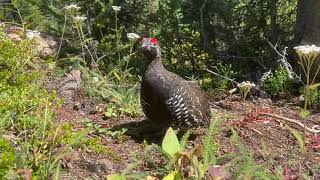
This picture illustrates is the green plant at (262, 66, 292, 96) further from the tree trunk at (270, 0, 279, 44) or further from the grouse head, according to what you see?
the grouse head

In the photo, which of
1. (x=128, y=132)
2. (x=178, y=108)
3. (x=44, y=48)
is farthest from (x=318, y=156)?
(x=44, y=48)

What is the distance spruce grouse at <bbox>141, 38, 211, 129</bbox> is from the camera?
190 inches

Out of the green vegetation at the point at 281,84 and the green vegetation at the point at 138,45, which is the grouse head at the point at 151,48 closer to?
the green vegetation at the point at 138,45

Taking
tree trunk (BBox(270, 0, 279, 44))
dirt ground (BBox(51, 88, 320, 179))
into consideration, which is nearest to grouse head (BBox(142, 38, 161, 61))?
dirt ground (BBox(51, 88, 320, 179))

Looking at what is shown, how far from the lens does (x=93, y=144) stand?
177 inches

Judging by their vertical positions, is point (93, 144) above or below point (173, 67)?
above

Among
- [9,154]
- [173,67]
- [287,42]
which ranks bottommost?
[173,67]

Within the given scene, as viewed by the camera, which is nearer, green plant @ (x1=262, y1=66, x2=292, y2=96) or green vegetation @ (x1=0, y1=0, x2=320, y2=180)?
green vegetation @ (x1=0, y1=0, x2=320, y2=180)

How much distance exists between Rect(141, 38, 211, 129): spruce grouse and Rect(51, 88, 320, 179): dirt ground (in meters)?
0.29

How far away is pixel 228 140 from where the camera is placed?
5.22 metres

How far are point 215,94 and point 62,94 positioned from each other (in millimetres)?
1951

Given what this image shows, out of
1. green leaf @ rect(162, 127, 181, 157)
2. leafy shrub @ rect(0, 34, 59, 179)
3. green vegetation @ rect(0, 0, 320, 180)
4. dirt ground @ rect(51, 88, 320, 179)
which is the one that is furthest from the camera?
green vegetation @ rect(0, 0, 320, 180)

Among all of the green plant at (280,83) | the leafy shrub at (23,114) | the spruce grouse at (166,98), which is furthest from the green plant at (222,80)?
the leafy shrub at (23,114)

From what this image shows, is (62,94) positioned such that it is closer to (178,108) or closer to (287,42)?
(178,108)
